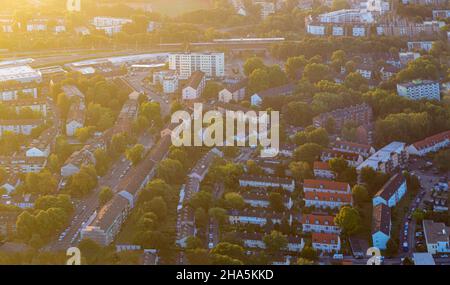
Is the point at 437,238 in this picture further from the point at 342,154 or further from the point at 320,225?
the point at 342,154

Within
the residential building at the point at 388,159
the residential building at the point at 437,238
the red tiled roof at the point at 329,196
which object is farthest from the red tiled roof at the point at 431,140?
the residential building at the point at 437,238

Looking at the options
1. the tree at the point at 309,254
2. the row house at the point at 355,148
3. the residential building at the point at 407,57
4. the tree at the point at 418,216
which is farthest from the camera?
the residential building at the point at 407,57

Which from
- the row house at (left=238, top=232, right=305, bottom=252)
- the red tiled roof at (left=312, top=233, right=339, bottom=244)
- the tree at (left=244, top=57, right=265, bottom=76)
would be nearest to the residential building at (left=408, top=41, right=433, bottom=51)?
the tree at (left=244, top=57, right=265, bottom=76)

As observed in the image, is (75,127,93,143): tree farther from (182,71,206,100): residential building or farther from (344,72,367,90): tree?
(344,72,367,90): tree

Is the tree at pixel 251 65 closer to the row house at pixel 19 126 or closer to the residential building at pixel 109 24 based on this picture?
the row house at pixel 19 126

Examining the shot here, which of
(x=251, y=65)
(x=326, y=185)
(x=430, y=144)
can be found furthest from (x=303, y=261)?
(x=251, y=65)

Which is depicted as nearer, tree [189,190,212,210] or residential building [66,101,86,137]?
tree [189,190,212,210]
